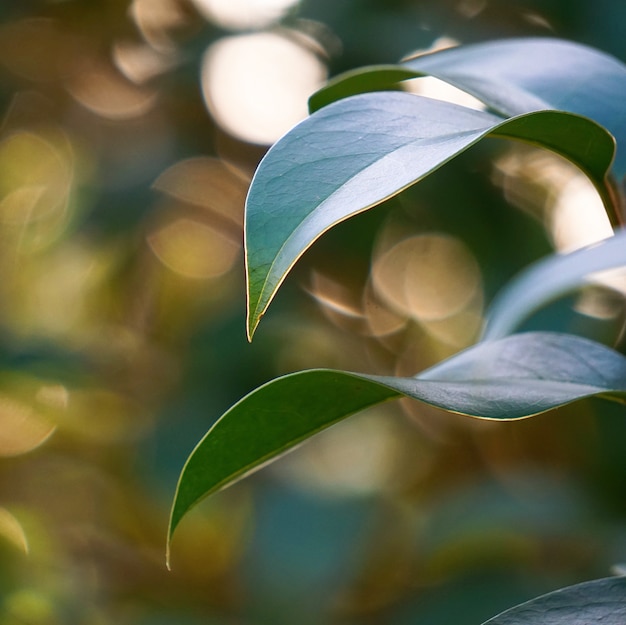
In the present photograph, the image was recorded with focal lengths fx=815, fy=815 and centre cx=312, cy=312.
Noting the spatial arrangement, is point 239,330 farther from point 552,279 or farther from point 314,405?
point 314,405

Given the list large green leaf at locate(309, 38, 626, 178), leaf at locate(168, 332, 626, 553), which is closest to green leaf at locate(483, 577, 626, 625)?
leaf at locate(168, 332, 626, 553)

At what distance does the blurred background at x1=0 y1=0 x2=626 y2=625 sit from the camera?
1113 millimetres

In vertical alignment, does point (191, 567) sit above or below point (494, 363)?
below

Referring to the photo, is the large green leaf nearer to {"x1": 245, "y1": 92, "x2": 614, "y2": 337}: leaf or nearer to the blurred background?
{"x1": 245, "y1": 92, "x2": 614, "y2": 337}: leaf

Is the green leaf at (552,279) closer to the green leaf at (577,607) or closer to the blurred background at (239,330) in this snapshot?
the green leaf at (577,607)

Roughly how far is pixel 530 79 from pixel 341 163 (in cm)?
20

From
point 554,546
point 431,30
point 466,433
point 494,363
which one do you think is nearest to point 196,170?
point 431,30

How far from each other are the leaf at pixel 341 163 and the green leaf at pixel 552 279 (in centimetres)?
10

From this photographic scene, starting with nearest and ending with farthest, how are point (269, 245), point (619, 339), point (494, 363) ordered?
point (269, 245) → point (494, 363) → point (619, 339)

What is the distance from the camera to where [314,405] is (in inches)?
11.7

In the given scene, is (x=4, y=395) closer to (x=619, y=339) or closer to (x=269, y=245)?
(x=619, y=339)

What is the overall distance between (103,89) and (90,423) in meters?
0.53

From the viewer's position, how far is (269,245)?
0.75 feet

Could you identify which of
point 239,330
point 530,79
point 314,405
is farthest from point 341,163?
point 239,330
